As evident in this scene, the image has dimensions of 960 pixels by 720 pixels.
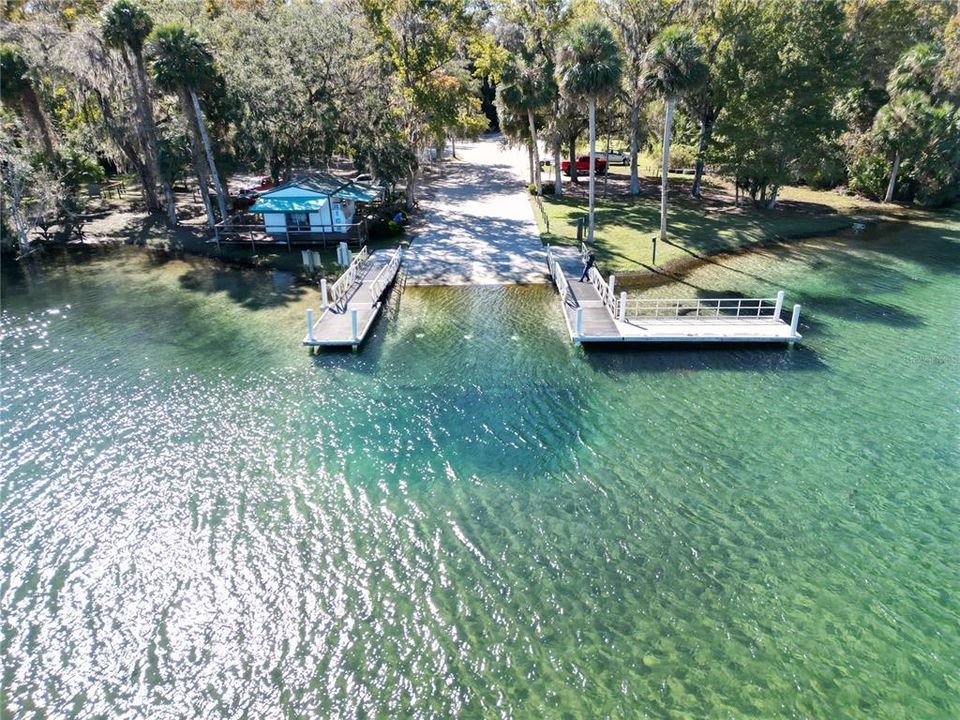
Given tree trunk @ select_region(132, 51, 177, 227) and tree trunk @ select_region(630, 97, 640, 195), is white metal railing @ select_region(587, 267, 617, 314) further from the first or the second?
tree trunk @ select_region(132, 51, 177, 227)

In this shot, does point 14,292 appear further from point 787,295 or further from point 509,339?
point 787,295

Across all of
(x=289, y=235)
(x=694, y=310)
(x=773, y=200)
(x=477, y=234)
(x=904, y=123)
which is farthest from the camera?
(x=773, y=200)

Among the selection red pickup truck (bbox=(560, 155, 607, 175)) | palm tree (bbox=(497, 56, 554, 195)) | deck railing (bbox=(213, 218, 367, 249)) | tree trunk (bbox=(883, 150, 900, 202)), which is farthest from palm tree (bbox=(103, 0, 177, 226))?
tree trunk (bbox=(883, 150, 900, 202))

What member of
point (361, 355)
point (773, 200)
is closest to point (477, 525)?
point (361, 355)

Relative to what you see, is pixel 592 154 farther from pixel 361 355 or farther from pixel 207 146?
pixel 207 146

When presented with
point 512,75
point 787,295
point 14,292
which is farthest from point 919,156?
point 14,292

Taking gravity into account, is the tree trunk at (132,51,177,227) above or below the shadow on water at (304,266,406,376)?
above

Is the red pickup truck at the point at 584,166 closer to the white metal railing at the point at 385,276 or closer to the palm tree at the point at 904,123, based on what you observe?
the palm tree at the point at 904,123
